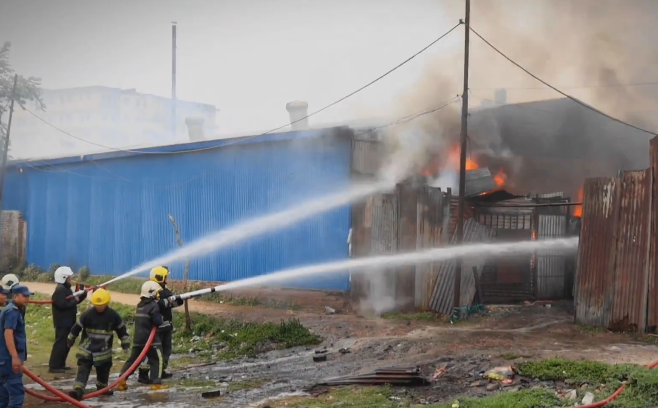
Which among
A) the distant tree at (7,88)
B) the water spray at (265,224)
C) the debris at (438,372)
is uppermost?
the distant tree at (7,88)

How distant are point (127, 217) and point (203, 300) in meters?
7.04

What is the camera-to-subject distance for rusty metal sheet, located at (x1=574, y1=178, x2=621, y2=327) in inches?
515

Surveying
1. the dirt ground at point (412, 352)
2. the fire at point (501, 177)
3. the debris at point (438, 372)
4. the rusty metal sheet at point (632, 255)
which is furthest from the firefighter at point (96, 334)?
the fire at point (501, 177)

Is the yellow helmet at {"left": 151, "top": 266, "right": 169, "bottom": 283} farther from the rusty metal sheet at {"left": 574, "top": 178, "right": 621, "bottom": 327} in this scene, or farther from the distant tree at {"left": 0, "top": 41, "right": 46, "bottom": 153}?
the distant tree at {"left": 0, "top": 41, "right": 46, "bottom": 153}

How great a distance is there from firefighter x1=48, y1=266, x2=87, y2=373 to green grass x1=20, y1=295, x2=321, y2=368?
3.20ft

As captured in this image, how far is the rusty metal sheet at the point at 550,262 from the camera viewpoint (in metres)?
17.0

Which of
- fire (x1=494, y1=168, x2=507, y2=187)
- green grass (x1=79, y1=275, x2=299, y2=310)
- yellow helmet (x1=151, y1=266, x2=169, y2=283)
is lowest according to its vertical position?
green grass (x1=79, y1=275, x2=299, y2=310)

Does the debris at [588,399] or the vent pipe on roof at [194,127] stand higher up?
the vent pipe on roof at [194,127]

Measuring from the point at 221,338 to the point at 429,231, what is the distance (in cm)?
539

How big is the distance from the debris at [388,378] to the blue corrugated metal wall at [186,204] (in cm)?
764

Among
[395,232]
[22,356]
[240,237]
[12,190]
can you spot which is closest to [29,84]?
[12,190]

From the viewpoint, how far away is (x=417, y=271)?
617 inches

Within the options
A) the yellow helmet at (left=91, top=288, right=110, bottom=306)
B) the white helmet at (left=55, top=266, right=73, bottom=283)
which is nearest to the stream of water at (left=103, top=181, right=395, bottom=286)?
the white helmet at (left=55, top=266, right=73, bottom=283)

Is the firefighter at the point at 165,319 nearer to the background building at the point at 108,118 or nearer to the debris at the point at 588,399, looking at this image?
the debris at the point at 588,399
